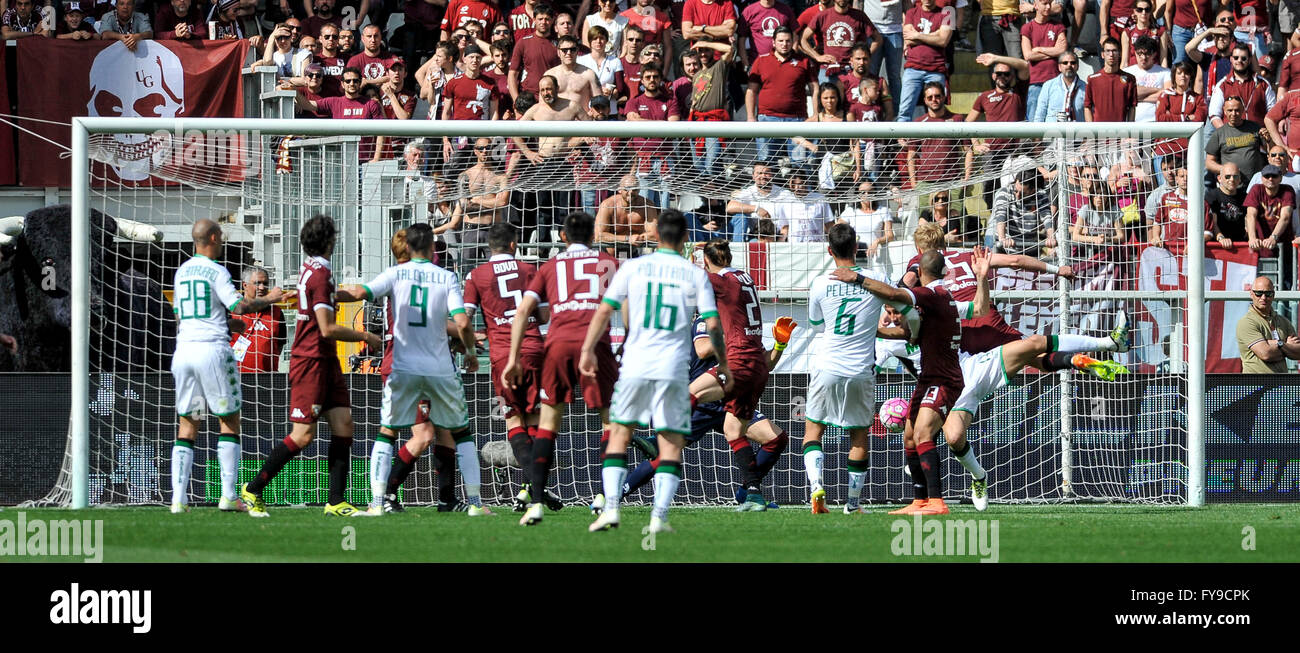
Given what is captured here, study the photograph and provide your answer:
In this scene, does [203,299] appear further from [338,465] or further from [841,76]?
[841,76]

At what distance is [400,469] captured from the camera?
11750mm

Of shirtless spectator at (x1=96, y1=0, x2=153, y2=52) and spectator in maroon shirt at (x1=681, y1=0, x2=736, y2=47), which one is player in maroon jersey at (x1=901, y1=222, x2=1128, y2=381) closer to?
spectator in maroon shirt at (x1=681, y1=0, x2=736, y2=47)

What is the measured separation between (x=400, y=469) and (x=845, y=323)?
135 inches

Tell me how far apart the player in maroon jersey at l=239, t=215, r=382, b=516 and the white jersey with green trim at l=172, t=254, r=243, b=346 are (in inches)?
19.6

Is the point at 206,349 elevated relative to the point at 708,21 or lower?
lower

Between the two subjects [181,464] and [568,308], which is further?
[181,464]

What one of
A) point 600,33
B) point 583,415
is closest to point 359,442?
point 583,415

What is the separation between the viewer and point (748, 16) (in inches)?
789

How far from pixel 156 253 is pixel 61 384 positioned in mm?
1630

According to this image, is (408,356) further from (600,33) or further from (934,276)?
(600,33)

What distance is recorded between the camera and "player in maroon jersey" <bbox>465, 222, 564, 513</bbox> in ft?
38.4

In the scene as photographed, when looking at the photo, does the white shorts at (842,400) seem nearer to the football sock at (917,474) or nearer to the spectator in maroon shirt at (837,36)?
the football sock at (917,474)

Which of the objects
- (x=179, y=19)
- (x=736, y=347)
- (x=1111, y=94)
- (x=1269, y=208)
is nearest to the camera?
(x=736, y=347)

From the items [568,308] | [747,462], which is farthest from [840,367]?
[568,308]
